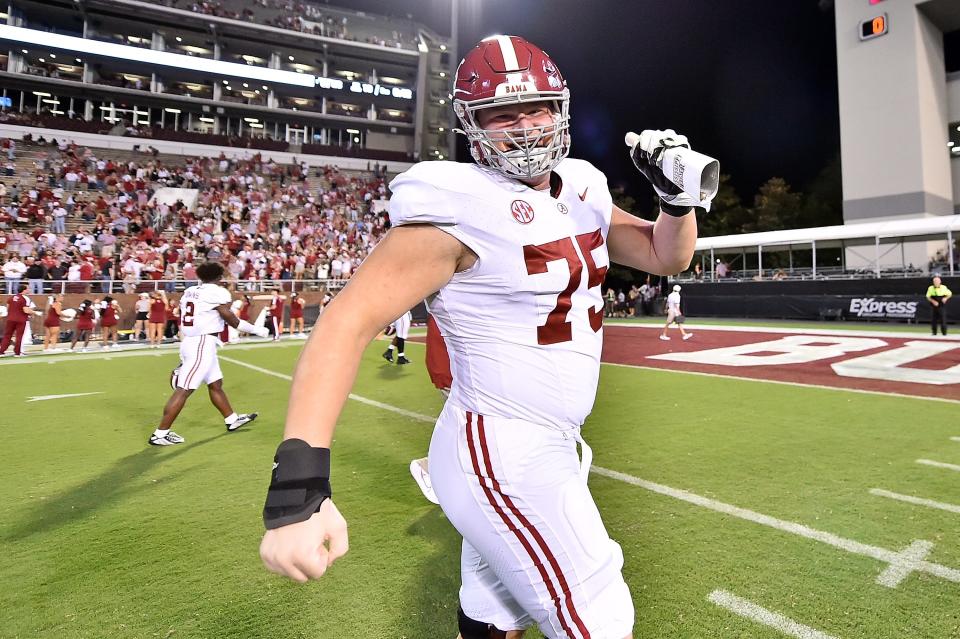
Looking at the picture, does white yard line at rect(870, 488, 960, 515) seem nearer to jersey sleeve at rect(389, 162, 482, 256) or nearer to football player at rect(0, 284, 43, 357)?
jersey sleeve at rect(389, 162, 482, 256)

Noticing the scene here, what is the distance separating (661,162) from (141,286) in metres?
22.2

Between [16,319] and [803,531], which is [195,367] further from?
[16,319]

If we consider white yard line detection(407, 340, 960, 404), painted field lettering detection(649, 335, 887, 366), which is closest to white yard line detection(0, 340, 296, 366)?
white yard line detection(407, 340, 960, 404)

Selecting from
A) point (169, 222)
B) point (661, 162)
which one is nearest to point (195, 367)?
point (661, 162)

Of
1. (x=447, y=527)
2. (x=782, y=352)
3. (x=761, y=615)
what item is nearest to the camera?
(x=761, y=615)

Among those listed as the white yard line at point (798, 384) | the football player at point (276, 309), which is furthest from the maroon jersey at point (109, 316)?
the white yard line at point (798, 384)

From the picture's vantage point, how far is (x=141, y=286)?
65.1 feet

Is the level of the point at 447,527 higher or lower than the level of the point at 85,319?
lower

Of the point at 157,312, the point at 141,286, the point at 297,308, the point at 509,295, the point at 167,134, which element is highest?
the point at 167,134

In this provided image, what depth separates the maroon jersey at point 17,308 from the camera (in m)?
13.7

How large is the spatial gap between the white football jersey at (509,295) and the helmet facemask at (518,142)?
51 mm

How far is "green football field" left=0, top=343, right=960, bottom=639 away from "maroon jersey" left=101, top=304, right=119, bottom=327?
10542 mm

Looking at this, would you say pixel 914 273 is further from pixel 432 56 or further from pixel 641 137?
pixel 432 56

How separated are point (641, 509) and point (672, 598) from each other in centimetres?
111
